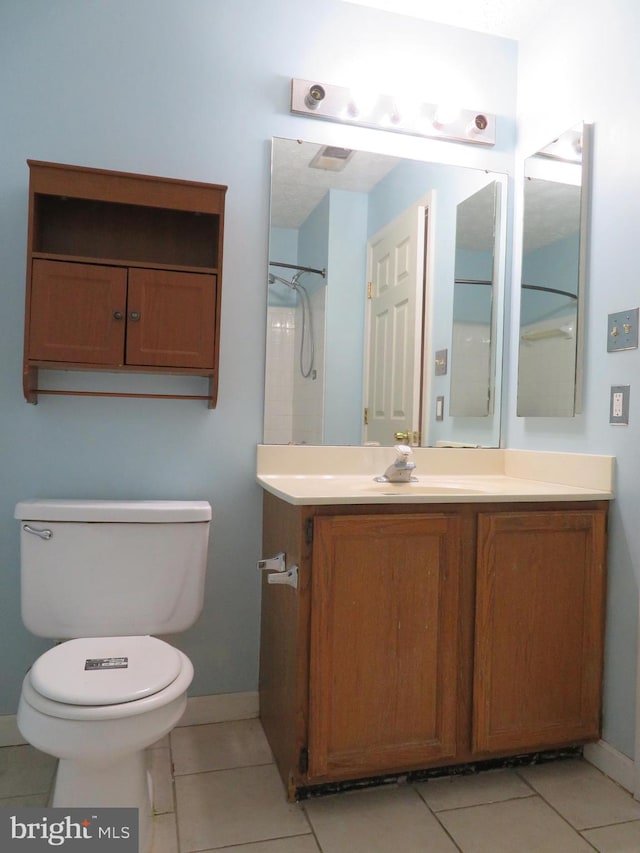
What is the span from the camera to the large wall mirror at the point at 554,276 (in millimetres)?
1958

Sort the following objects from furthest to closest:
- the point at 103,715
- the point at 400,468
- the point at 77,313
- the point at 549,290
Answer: the point at 549,290
the point at 400,468
the point at 77,313
the point at 103,715

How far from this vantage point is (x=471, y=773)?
1783 mm

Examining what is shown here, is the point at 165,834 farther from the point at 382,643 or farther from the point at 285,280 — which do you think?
the point at 285,280

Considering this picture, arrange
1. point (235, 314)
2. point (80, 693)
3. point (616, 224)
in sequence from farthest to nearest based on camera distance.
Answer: point (235, 314) → point (616, 224) → point (80, 693)

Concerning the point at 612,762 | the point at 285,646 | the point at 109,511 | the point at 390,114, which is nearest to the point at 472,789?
the point at 612,762

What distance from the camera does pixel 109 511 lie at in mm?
1740

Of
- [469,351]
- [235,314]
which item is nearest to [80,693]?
[235,314]

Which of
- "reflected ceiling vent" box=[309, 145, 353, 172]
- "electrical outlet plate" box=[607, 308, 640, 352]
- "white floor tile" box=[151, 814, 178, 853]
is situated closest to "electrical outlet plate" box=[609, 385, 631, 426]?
"electrical outlet plate" box=[607, 308, 640, 352]

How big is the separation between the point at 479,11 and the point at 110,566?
2271 mm

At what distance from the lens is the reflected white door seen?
2.16m

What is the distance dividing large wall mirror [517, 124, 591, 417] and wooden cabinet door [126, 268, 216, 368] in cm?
114

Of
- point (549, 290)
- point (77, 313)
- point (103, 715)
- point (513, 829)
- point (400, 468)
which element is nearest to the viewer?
point (103, 715)

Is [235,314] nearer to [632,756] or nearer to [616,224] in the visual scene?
[616,224]

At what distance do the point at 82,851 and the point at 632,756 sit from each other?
146 centimetres
